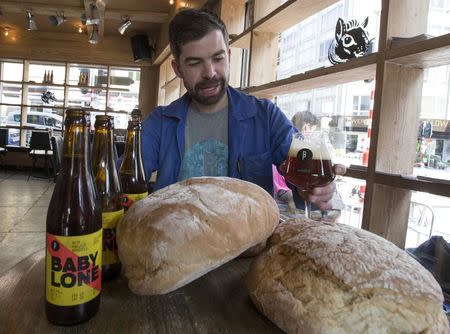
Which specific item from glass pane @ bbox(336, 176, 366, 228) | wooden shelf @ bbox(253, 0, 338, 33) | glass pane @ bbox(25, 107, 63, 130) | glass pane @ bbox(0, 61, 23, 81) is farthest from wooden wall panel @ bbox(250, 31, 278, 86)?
glass pane @ bbox(0, 61, 23, 81)

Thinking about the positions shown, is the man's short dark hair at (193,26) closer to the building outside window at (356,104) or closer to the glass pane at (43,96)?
the building outside window at (356,104)

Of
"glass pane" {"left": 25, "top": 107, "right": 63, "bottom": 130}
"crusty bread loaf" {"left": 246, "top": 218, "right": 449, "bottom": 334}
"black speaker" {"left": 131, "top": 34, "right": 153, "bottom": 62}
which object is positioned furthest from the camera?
"glass pane" {"left": 25, "top": 107, "right": 63, "bottom": 130}

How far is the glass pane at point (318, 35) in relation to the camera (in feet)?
5.26

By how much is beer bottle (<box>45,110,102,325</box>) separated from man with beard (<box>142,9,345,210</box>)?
1.08 meters

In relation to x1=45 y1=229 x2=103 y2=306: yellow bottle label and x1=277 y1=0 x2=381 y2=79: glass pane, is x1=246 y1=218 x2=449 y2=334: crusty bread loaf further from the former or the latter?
x1=277 y1=0 x2=381 y2=79: glass pane

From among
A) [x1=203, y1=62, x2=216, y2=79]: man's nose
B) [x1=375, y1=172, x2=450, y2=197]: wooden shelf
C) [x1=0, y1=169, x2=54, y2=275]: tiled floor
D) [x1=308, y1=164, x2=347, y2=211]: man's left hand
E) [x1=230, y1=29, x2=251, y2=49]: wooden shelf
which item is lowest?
[x1=0, y1=169, x2=54, y2=275]: tiled floor

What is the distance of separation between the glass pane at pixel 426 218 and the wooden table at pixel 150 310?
0.90 metres

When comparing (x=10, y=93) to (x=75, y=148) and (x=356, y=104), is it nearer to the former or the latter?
(x=356, y=104)

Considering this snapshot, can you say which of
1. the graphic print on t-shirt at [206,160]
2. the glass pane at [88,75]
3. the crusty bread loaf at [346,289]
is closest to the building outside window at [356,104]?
the graphic print on t-shirt at [206,160]

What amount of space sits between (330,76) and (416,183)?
0.70 m

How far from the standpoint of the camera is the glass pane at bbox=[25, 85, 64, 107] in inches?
346

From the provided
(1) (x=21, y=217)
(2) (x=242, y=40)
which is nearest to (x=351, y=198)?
(2) (x=242, y=40)

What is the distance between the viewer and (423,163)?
130cm

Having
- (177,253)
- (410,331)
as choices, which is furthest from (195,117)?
(410,331)
